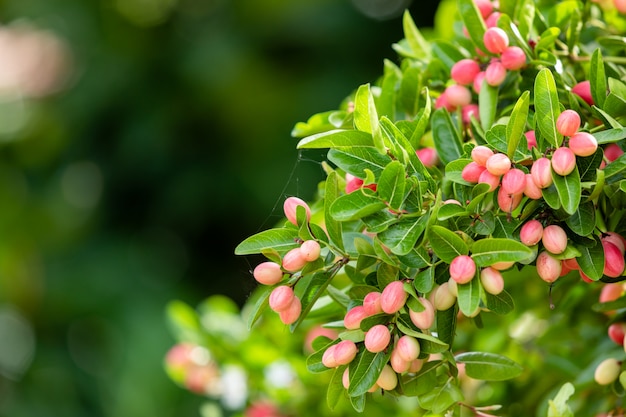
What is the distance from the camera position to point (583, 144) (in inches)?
19.6

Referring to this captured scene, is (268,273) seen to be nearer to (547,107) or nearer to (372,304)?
(372,304)

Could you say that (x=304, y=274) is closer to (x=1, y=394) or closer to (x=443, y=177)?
(x=443, y=177)

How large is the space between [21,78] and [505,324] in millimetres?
2278

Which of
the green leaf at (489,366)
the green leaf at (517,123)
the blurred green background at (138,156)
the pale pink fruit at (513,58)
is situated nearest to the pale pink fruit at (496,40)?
the pale pink fruit at (513,58)

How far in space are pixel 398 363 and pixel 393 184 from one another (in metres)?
0.11

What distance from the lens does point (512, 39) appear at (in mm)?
612

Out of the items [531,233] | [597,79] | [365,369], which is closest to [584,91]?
[597,79]

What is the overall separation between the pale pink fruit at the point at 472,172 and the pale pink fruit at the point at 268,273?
0.13m

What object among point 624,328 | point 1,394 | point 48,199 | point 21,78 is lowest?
point 1,394

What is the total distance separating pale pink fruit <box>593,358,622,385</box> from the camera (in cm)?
64

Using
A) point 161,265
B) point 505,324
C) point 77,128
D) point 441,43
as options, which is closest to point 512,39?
point 441,43

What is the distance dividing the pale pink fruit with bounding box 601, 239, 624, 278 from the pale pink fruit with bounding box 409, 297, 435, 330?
11cm

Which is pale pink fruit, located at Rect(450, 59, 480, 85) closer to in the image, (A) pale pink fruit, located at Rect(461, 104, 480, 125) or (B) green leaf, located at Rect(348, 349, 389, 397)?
(A) pale pink fruit, located at Rect(461, 104, 480, 125)

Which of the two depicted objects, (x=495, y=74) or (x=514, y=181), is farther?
(x=495, y=74)
